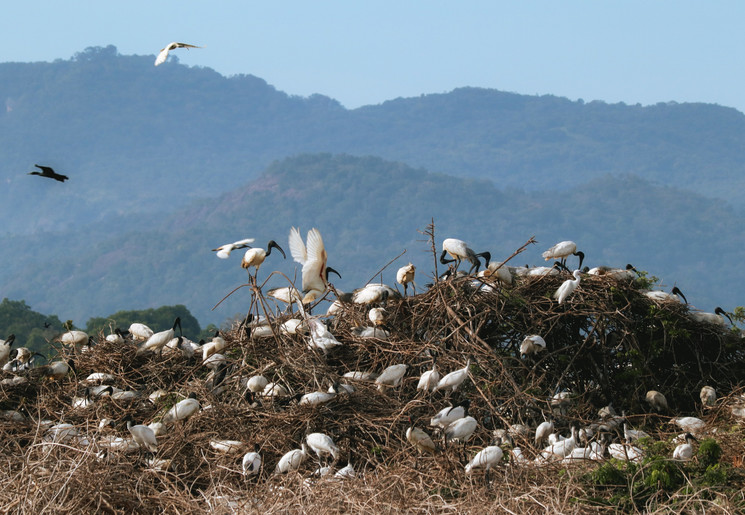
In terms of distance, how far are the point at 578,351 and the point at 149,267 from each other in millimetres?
118574

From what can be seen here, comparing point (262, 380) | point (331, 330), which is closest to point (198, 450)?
point (262, 380)

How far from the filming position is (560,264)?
7.97 metres

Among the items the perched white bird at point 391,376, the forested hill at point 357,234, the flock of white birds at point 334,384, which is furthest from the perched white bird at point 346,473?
the forested hill at point 357,234

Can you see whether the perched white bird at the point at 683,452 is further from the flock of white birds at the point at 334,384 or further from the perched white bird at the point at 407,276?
the perched white bird at the point at 407,276

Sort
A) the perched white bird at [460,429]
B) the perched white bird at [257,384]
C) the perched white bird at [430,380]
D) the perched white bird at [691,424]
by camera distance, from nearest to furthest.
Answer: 1. the perched white bird at [460,429]
2. the perched white bird at [430,380]
3. the perched white bird at [691,424]
4. the perched white bird at [257,384]

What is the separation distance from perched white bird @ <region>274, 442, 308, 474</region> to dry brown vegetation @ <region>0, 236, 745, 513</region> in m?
0.09

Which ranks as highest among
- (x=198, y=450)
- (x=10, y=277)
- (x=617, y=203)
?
(x=198, y=450)

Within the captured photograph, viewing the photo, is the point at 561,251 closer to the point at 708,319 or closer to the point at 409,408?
the point at 708,319

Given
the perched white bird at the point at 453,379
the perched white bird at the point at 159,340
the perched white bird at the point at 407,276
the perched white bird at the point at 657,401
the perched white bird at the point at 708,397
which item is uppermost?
the perched white bird at the point at 407,276

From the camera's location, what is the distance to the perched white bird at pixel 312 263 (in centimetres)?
765

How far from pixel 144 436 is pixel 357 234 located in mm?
126214

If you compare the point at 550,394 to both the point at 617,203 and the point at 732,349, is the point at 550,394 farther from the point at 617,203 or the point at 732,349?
the point at 617,203

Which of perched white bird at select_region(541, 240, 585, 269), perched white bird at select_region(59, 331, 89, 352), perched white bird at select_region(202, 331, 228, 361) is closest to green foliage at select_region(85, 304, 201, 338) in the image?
perched white bird at select_region(59, 331, 89, 352)

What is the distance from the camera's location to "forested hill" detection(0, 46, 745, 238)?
554 ft
